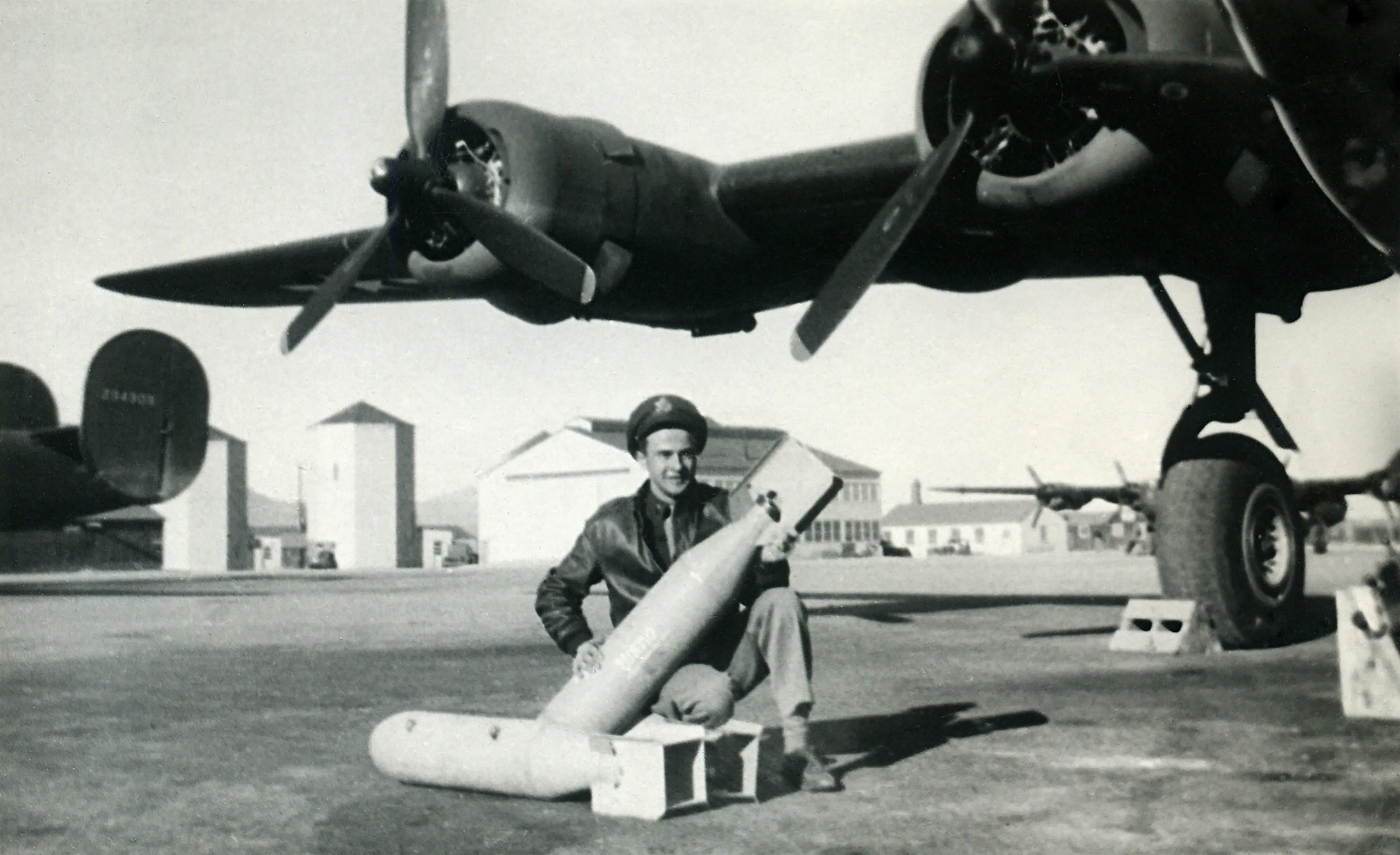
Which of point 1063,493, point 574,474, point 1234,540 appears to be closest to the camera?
point 1234,540

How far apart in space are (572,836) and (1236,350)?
7132mm

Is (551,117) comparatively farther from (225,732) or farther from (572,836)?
(572,836)

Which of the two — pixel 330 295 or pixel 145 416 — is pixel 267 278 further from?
pixel 145 416

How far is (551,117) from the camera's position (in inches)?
344

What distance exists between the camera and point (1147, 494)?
31.4m

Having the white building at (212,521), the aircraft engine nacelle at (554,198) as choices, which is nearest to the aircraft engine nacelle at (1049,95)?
the aircraft engine nacelle at (554,198)

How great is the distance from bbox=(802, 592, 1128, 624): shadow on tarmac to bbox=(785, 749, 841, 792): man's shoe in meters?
8.67

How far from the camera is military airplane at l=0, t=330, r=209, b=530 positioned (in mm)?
23656

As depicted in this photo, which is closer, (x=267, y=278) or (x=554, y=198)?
(x=554, y=198)

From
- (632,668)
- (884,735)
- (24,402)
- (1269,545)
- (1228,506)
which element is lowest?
(884,735)

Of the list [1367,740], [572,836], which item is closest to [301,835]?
[572,836]

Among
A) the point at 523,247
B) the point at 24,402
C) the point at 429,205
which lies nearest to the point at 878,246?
the point at 523,247

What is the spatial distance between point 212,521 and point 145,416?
33.2 m

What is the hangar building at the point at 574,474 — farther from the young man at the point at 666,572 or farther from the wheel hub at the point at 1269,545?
the young man at the point at 666,572
